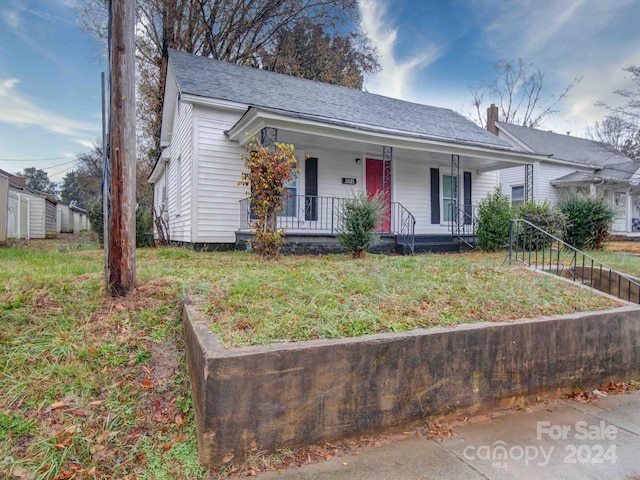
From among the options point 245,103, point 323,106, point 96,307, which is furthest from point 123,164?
point 323,106

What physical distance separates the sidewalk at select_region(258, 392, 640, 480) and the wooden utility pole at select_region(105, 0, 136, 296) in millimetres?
2355

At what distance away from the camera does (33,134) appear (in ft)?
49.9

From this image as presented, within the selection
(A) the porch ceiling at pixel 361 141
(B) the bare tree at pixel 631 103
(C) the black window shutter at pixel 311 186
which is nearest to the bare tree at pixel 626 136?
(B) the bare tree at pixel 631 103

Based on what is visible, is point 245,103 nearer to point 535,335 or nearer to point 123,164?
point 123,164

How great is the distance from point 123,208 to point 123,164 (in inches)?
16.0

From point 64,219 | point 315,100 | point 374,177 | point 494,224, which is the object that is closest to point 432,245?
point 494,224

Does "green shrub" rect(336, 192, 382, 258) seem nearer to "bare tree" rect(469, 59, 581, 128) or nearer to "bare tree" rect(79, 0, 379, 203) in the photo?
"bare tree" rect(79, 0, 379, 203)

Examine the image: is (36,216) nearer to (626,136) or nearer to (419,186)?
(419,186)

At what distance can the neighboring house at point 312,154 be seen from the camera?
8.66 metres

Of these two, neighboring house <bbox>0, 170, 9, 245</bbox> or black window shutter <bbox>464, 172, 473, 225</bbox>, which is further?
black window shutter <bbox>464, 172, 473, 225</bbox>

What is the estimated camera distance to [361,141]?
8820 millimetres

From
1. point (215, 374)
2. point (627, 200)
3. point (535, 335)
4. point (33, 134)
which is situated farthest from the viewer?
point (627, 200)

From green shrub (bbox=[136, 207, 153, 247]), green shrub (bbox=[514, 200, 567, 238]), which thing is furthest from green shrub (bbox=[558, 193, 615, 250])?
green shrub (bbox=[136, 207, 153, 247])

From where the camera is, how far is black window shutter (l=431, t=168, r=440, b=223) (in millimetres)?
11711
